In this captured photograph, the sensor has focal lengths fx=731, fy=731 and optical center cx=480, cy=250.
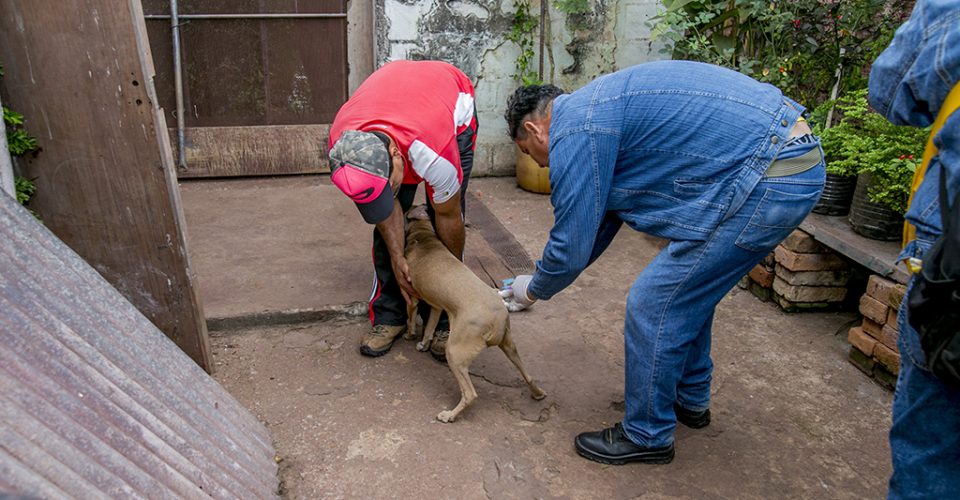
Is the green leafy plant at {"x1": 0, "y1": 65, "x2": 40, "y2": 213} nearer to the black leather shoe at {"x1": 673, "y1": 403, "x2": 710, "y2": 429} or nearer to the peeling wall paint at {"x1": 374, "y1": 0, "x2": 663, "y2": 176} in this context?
the black leather shoe at {"x1": 673, "y1": 403, "x2": 710, "y2": 429}

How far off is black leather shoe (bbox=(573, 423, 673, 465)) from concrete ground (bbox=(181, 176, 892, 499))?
43 millimetres

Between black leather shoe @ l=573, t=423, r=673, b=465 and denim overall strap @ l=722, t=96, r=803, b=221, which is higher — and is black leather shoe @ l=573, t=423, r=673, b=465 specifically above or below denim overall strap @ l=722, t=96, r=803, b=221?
below

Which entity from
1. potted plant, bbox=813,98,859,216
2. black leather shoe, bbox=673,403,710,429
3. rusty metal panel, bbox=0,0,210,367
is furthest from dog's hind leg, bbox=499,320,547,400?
potted plant, bbox=813,98,859,216

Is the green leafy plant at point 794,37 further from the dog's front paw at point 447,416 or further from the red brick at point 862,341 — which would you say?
the dog's front paw at point 447,416

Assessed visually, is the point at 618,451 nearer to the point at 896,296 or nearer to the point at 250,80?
the point at 896,296

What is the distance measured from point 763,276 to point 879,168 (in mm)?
1010

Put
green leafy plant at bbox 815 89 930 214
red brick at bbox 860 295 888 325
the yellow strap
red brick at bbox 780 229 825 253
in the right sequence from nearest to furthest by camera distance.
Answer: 1. the yellow strap
2. red brick at bbox 860 295 888 325
3. green leafy plant at bbox 815 89 930 214
4. red brick at bbox 780 229 825 253

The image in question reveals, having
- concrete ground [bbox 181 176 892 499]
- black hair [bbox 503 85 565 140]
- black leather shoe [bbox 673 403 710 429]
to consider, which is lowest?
concrete ground [bbox 181 176 892 499]

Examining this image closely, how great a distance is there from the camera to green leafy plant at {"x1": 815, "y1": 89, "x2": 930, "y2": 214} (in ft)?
13.0

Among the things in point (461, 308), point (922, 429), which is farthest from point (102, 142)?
point (922, 429)

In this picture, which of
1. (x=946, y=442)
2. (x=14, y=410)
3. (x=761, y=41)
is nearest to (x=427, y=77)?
(x=14, y=410)

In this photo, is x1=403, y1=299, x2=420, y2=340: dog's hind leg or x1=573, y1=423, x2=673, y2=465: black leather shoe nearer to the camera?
x1=573, y1=423, x2=673, y2=465: black leather shoe

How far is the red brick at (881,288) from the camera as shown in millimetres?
3781

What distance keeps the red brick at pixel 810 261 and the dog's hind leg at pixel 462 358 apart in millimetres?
2231
